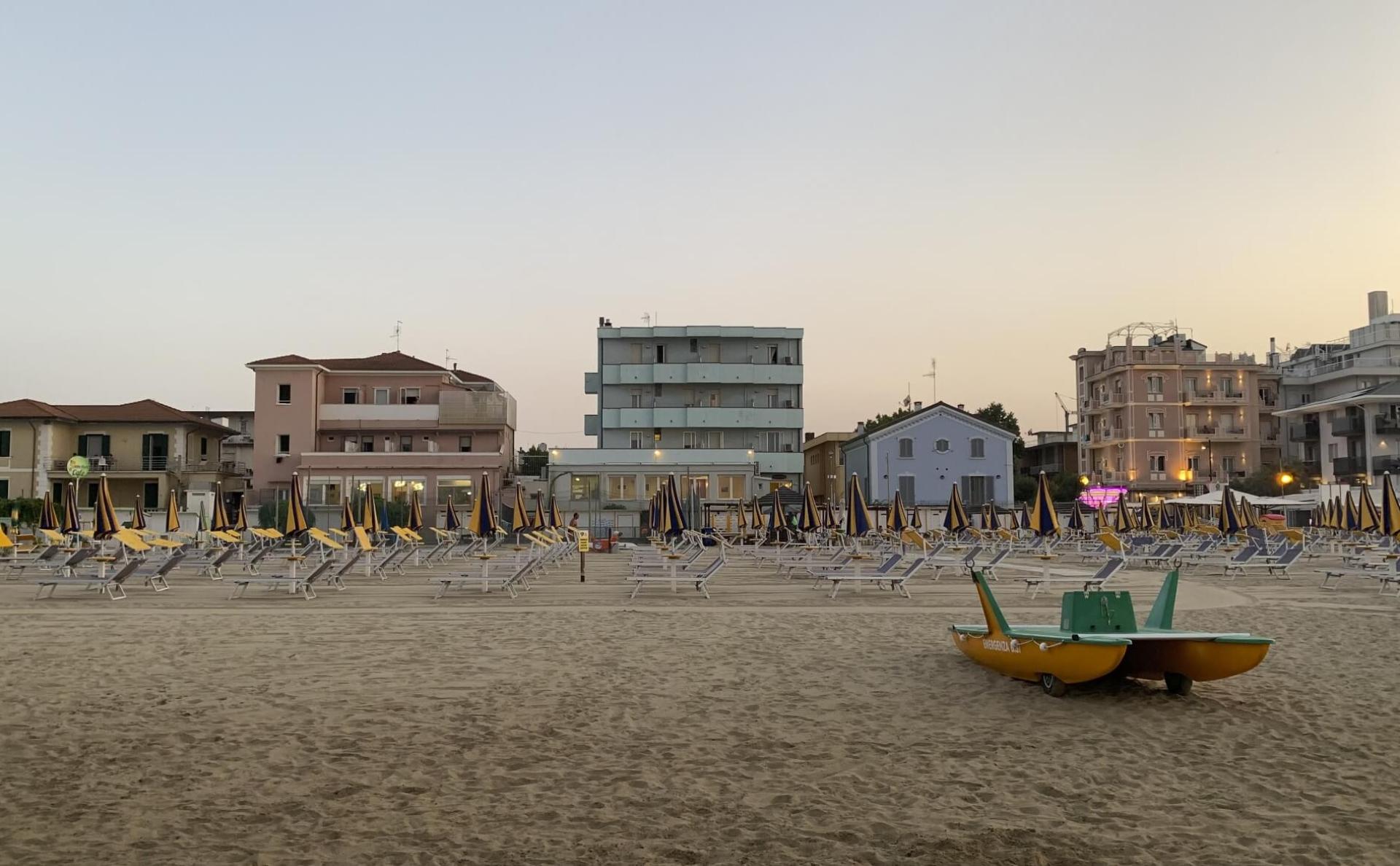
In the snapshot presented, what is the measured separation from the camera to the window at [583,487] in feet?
170

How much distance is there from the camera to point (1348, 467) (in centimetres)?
5850

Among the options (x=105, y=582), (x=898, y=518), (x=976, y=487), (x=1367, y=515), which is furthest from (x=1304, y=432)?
(x=105, y=582)

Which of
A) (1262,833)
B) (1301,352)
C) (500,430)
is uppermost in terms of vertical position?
(1301,352)

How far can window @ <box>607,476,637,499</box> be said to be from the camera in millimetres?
51812

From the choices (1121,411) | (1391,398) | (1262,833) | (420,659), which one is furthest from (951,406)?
(1262,833)

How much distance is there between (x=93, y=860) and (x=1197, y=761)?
644cm

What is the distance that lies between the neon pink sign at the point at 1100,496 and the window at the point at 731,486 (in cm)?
1928

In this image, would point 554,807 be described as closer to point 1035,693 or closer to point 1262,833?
point 1262,833

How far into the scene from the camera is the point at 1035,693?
360 inches

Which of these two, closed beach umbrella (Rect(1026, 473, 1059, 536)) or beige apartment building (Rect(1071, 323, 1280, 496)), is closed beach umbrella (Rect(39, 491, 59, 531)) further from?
beige apartment building (Rect(1071, 323, 1280, 496))

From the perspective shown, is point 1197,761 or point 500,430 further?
point 500,430

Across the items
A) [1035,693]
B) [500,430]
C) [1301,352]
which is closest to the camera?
[1035,693]

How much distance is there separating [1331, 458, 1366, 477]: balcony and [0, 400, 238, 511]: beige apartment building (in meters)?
59.1

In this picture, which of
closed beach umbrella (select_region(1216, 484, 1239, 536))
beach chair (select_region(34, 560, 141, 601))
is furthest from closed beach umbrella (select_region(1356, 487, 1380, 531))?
beach chair (select_region(34, 560, 141, 601))
